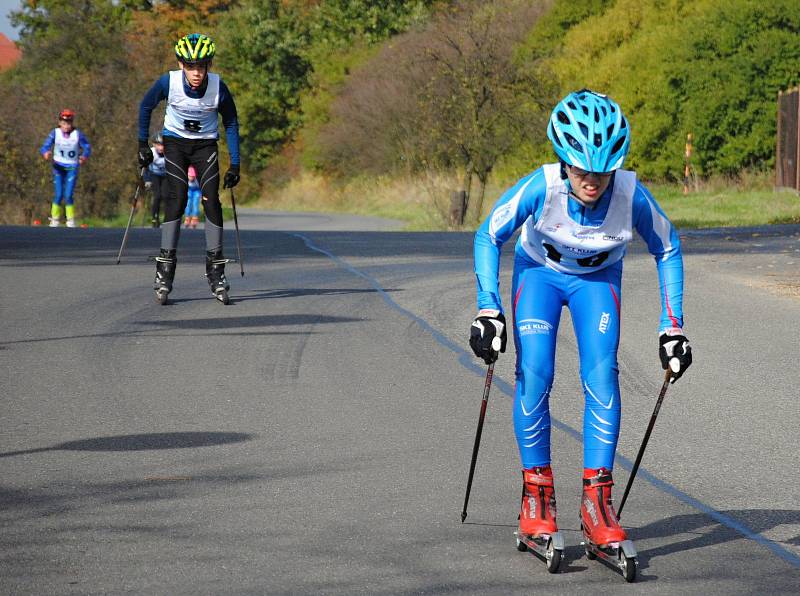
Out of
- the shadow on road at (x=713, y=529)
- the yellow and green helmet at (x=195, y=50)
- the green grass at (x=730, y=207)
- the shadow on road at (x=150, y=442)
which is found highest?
the yellow and green helmet at (x=195, y=50)

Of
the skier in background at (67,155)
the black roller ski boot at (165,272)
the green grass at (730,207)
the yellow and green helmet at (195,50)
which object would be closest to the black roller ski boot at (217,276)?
the black roller ski boot at (165,272)

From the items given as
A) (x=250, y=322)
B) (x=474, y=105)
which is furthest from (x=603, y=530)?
(x=474, y=105)

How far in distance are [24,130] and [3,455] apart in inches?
1251

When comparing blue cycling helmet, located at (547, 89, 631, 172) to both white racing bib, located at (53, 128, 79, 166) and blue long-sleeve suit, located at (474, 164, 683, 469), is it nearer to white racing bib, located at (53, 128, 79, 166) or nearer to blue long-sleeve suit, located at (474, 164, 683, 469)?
blue long-sleeve suit, located at (474, 164, 683, 469)

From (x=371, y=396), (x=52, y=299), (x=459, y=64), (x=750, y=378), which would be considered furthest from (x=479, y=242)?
(x=459, y=64)

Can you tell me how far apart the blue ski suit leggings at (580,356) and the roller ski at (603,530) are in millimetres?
70

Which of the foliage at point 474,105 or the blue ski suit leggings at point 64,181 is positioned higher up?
the foliage at point 474,105

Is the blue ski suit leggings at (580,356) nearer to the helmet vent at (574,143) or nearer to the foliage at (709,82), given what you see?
the helmet vent at (574,143)

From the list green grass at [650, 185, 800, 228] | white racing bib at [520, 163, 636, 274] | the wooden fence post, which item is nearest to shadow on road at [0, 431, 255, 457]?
white racing bib at [520, 163, 636, 274]

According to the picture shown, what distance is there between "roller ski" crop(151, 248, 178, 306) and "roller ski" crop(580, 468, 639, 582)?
8283 millimetres

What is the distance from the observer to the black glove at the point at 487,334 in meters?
5.20

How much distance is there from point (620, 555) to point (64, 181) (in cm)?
2288

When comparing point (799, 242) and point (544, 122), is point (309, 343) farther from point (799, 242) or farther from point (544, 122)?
point (544, 122)

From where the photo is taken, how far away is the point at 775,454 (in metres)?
7.22
